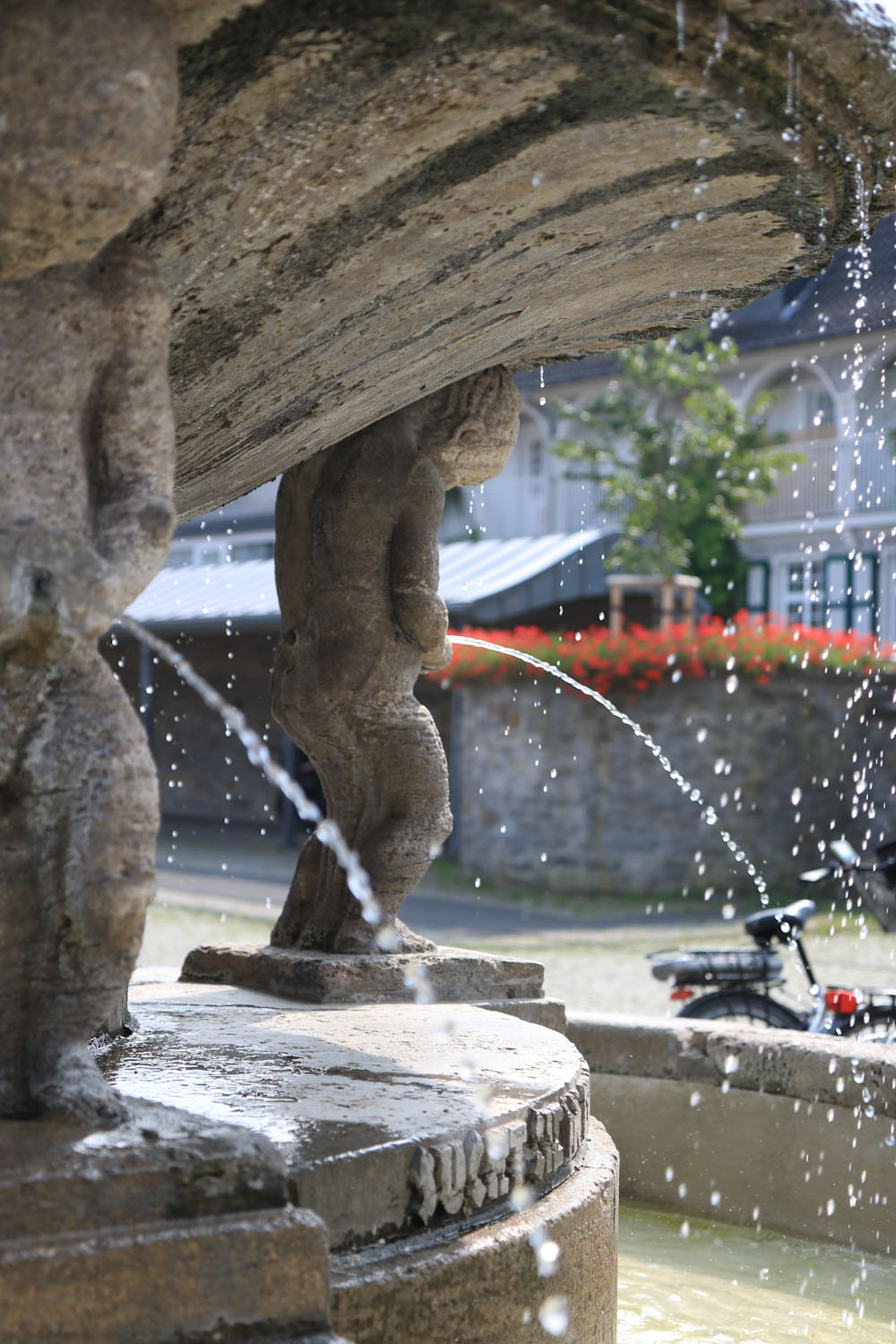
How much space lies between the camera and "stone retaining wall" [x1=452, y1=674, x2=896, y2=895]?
1447 centimetres

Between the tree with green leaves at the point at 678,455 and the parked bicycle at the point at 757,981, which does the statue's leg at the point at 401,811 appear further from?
the tree with green leaves at the point at 678,455

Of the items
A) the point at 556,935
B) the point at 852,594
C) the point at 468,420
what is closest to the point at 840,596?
the point at 852,594

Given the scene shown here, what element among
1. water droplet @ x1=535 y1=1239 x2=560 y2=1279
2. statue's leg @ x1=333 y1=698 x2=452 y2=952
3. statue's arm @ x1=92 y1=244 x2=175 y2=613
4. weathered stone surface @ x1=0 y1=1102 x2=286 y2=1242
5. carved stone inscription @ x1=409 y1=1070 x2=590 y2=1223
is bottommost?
water droplet @ x1=535 y1=1239 x2=560 y2=1279

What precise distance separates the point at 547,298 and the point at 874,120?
98 centimetres

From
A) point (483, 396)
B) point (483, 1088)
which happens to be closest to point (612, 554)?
A: point (483, 396)

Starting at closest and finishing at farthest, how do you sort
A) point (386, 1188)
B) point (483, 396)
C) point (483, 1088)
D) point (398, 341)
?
point (386, 1188), point (483, 1088), point (398, 341), point (483, 396)

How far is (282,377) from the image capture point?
11.0ft

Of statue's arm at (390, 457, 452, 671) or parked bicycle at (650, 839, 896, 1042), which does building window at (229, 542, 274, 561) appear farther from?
statue's arm at (390, 457, 452, 671)

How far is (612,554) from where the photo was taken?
19.9 m

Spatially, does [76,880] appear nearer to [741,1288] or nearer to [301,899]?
[301,899]

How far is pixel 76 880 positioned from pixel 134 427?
0.70 meters

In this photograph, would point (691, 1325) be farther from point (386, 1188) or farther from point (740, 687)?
point (740, 687)

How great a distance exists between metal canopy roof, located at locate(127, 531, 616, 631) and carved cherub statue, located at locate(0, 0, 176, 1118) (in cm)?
1459

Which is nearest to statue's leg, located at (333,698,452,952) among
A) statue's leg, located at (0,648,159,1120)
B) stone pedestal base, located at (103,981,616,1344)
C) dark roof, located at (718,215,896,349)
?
stone pedestal base, located at (103,981,616,1344)
